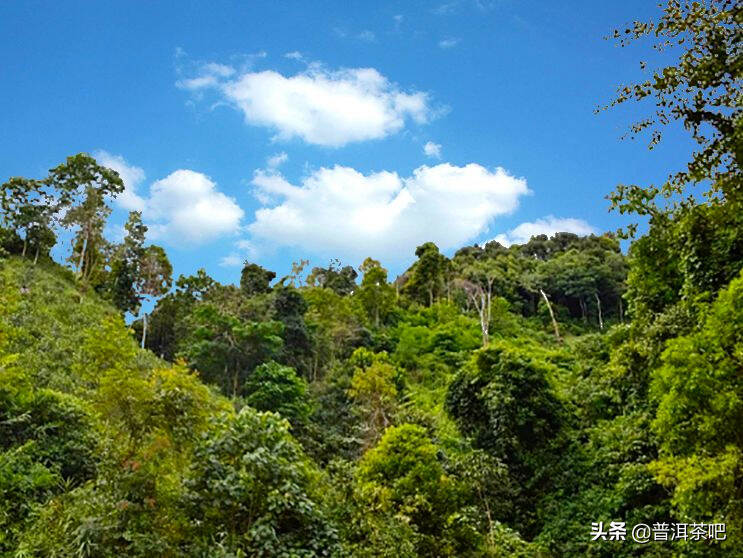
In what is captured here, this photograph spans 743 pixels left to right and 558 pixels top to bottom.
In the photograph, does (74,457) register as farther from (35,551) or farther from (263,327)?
(263,327)

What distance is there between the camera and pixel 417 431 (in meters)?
11.2

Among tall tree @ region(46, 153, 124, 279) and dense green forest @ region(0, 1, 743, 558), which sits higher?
tall tree @ region(46, 153, 124, 279)

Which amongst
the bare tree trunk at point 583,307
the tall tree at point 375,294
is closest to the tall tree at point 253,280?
the tall tree at point 375,294

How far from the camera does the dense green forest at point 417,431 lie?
20.3 feet

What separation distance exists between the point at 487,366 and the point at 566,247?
138ft

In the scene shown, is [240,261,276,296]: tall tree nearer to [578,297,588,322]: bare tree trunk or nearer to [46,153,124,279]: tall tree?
[46,153,124,279]: tall tree

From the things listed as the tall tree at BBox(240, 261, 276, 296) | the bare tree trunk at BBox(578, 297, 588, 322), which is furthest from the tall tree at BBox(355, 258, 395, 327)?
the bare tree trunk at BBox(578, 297, 588, 322)

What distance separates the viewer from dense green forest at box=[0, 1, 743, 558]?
20.3ft

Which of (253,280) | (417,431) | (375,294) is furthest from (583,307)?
(417,431)

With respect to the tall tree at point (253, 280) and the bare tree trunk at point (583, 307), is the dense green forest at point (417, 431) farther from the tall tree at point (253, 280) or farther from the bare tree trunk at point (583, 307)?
the bare tree trunk at point (583, 307)

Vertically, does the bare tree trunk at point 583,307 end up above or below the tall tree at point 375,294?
above

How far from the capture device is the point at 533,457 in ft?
44.6

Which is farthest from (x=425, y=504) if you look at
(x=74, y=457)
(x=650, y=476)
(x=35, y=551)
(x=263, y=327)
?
(x=263, y=327)

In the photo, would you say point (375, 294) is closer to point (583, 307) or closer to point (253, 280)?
point (253, 280)
